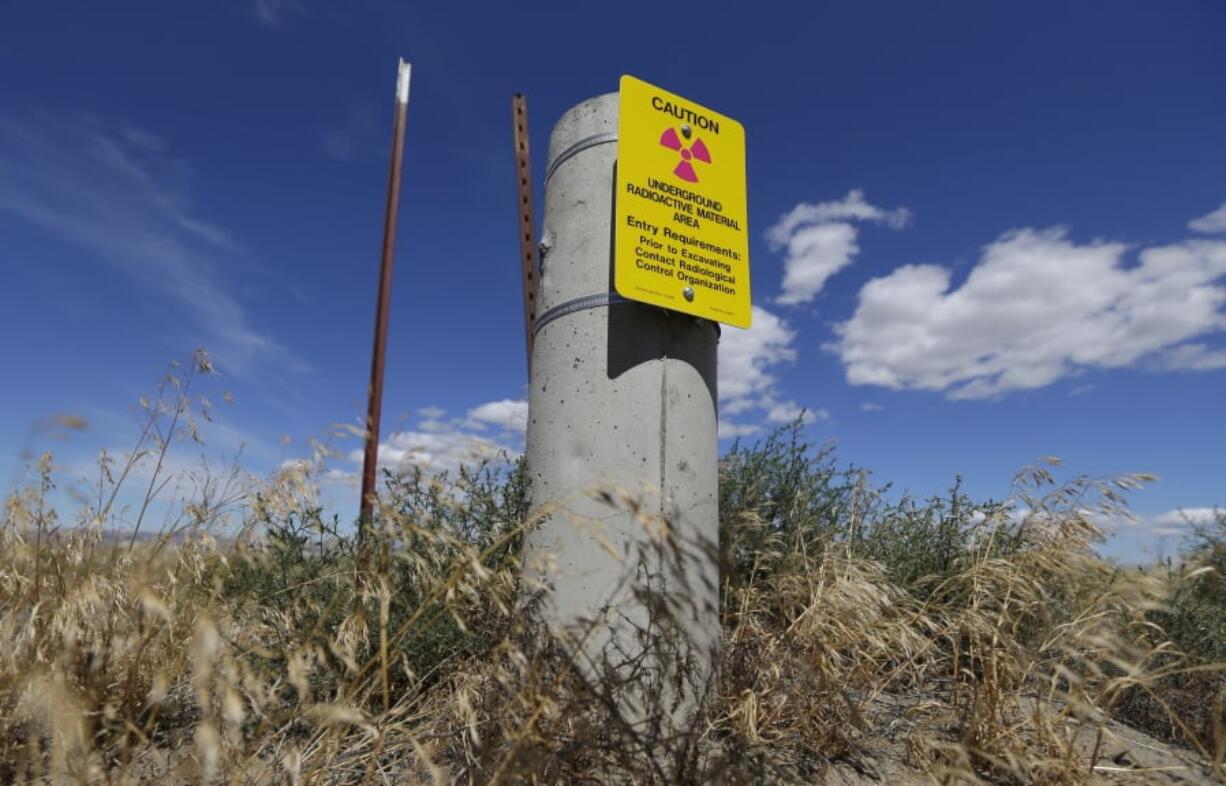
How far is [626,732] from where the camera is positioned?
167 cm

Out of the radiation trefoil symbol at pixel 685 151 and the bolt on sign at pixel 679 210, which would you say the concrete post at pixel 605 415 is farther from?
the radiation trefoil symbol at pixel 685 151

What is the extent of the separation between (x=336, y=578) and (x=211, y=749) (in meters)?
1.65

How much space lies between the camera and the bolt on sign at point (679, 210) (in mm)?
3053

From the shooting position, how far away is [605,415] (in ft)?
9.72

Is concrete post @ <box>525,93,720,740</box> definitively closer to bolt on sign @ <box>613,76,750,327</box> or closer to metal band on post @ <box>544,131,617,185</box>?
metal band on post @ <box>544,131,617,185</box>

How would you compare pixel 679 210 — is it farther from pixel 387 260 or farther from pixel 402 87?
pixel 402 87

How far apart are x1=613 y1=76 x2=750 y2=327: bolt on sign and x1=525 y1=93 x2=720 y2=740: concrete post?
0.14 metres

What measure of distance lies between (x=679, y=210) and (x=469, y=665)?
233 cm

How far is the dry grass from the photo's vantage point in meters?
1.88

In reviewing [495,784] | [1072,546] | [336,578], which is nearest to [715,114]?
[1072,546]

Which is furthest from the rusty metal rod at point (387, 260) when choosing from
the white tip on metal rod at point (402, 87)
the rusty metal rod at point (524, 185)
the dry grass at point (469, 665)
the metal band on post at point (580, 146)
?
the metal band on post at point (580, 146)

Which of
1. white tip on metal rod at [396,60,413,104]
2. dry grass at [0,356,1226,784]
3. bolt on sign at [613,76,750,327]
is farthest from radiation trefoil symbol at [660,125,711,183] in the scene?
white tip on metal rod at [396,60,413,104]

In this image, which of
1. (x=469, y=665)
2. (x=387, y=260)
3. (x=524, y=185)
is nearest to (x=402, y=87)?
(x=387, y=260)

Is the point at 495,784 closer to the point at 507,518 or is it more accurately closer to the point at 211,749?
the point at 211,749
